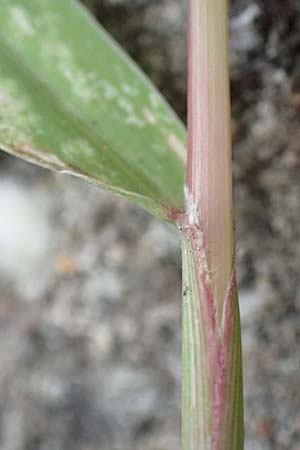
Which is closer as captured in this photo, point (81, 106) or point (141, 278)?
point (81, 106)

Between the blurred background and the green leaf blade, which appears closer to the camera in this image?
the green leaf blade

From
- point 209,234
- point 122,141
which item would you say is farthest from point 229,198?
point 122,141

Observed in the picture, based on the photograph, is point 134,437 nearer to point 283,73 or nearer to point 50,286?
point 50,286

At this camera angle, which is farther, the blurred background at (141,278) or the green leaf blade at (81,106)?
the blurred background at (141,278)
